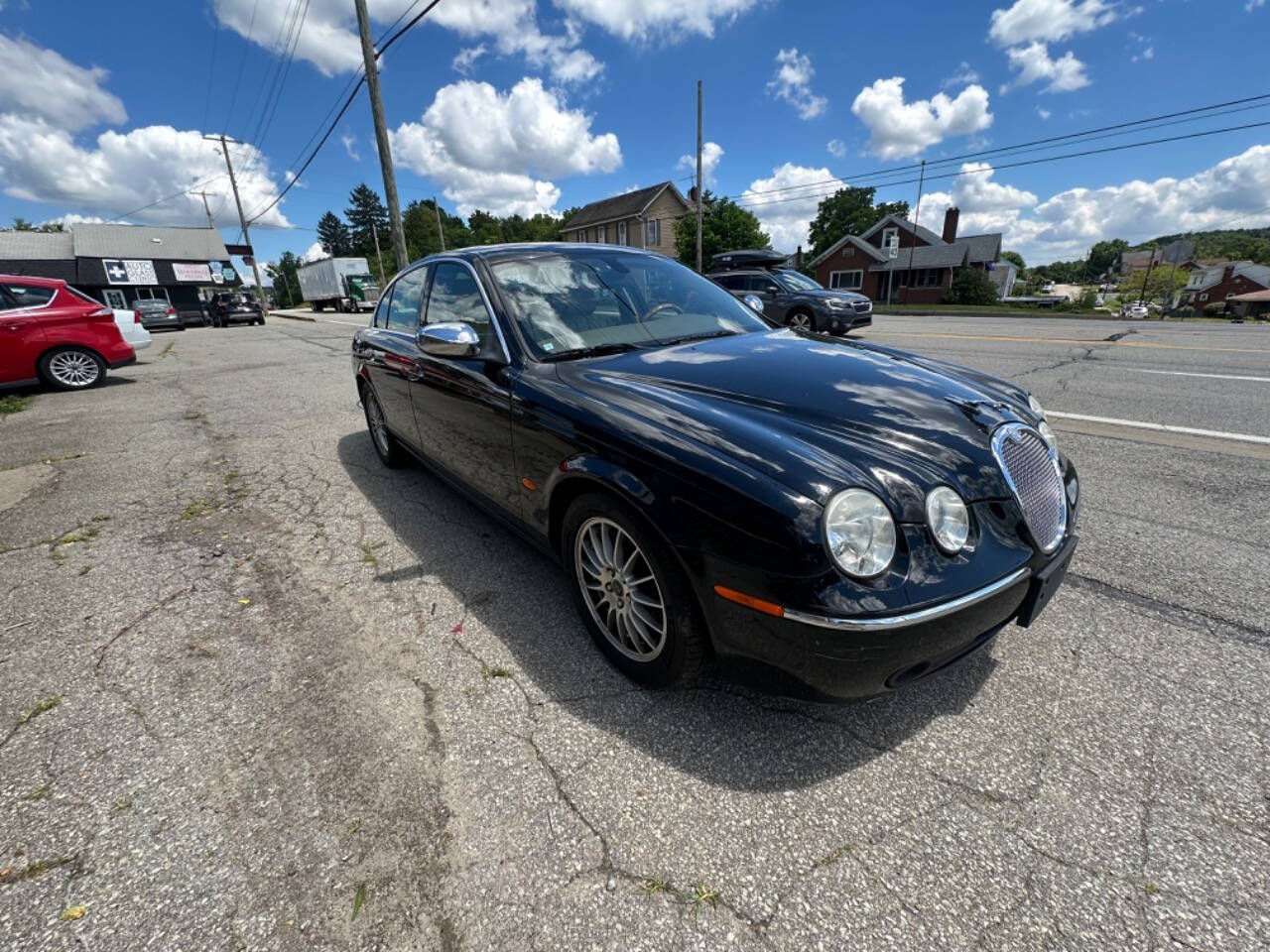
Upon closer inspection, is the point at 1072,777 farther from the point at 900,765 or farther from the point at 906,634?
the point at 906,634

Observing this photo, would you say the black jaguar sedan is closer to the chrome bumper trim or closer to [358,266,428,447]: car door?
the chrome bumper trim

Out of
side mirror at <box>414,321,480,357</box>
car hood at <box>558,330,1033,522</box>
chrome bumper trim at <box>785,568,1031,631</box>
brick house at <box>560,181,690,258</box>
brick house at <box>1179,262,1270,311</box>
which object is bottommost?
brick house at <box>1179,262,1270,311</box>

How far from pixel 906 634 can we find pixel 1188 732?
1.16m

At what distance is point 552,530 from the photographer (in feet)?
7.89

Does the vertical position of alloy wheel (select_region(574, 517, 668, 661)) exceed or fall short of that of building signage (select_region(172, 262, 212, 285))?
it falls short

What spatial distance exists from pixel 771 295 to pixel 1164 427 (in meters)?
7.96

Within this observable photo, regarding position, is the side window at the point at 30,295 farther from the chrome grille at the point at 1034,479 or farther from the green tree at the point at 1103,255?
the green tree at the point at 1103,255

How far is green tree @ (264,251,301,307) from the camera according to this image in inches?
3797

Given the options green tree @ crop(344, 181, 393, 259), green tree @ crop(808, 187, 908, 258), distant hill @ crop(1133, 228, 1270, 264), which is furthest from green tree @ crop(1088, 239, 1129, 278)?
green tree @ crop(344, 181, 393, 259)

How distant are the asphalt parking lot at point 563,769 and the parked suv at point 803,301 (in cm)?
831

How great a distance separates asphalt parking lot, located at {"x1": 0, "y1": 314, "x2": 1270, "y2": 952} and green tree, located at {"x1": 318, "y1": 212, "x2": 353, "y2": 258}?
11709 centimetres

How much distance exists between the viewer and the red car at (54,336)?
7.74m

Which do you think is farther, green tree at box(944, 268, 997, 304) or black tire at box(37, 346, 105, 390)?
green tree at box(944, 268, 997, 304)

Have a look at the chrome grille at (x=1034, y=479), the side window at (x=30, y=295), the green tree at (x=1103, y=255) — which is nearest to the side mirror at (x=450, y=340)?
the chrome grille at (x=1034, y=479)
